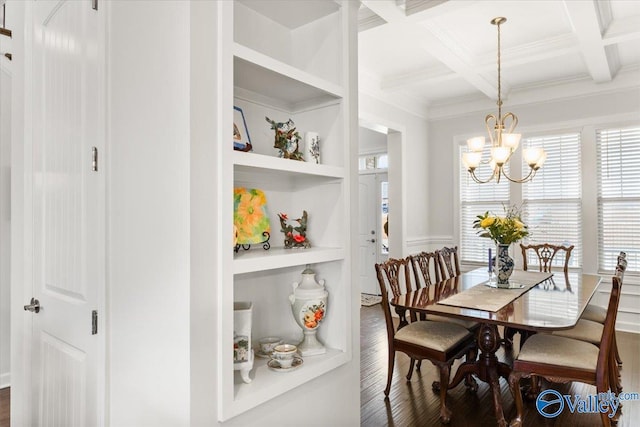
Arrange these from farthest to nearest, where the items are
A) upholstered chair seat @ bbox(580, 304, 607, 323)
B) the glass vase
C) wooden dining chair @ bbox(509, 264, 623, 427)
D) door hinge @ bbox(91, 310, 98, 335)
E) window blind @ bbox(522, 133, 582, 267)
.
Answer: window blind @ bbox(522, 133, 582, 267), upholstered chair seat @ bbox(580, 304, 607, 323), the glass vase, wooden dining chair @ bbox(509, 264, 623, 427), door hinge @ bbox(91, 310, 98, 335)

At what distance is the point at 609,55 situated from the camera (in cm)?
379

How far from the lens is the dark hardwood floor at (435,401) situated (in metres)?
2.48

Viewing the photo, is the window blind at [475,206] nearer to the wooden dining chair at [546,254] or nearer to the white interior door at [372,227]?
the wooden dining chair at [546,254]

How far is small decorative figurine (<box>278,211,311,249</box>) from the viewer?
1.69m

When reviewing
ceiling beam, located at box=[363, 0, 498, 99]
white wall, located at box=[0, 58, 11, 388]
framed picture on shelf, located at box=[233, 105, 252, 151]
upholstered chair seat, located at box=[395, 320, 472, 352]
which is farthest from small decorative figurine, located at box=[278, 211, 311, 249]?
white wall, located at box=[0, 58, 11, 388]

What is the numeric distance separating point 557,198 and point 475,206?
93 cm

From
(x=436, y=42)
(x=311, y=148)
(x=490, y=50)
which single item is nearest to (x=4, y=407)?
(x=311, y=148)

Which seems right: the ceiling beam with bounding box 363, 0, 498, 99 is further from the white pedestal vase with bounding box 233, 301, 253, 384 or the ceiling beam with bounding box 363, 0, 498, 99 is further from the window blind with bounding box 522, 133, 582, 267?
the white pedestal vase with bounding box 233, 301, 253, 384

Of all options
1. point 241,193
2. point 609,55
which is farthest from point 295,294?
point 609,55

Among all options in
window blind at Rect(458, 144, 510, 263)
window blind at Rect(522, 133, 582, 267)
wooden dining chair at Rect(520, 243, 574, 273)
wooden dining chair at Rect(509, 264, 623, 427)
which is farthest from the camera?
window blind at Rect(458, 144, 510, 263)

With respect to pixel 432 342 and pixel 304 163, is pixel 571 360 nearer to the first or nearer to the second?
pixel 432 342

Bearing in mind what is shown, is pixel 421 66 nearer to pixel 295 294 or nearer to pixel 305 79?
pixel 305 79

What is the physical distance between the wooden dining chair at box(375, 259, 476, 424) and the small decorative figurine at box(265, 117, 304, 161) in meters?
1.38

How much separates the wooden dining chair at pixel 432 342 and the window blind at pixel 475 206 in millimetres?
2562
